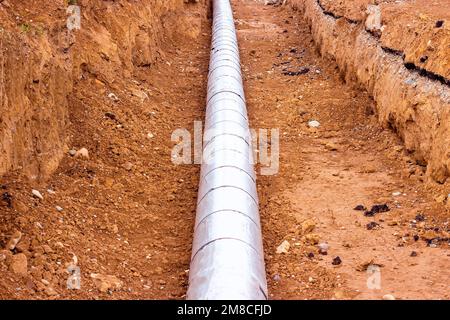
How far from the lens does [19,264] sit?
6.91 metres

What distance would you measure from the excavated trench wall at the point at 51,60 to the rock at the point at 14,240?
3.45 feet

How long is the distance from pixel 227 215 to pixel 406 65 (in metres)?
5.11

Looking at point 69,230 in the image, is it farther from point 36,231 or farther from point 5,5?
point 5,5

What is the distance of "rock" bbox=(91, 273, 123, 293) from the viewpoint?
738 centimetres

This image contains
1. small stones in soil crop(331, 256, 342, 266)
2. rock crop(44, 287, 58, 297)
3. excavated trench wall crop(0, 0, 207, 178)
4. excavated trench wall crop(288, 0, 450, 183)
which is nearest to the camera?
rock crop(44, 287, 58, 297)

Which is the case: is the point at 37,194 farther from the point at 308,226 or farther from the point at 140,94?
the point at 140,94

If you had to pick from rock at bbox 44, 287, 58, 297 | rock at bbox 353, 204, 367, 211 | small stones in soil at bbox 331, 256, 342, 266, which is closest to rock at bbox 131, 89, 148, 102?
rock at bbox 353, 204, 367, 211

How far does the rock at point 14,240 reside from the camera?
715 cm

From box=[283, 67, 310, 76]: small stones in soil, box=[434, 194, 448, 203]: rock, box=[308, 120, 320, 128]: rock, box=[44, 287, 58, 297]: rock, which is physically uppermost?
box=[283, 67, 310, 76]: small stones in soil

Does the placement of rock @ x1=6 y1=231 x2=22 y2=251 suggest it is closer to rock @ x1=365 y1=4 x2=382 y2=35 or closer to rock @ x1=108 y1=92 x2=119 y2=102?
rock @ x1=108 y1=92 x2=119 y2=102

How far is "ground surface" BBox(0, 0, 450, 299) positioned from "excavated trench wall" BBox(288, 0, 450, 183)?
1.34 feet

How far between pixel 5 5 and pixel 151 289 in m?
5.31

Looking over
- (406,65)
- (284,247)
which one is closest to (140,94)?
(406,65)

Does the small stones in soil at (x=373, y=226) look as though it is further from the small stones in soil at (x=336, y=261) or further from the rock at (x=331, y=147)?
the rock at (x=331, y=147)
